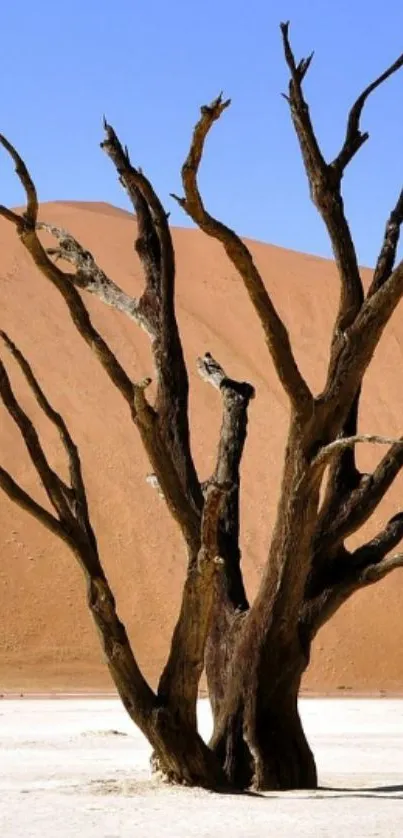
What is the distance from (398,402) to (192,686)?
1284 inches

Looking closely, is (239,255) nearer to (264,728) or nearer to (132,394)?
(132,394)

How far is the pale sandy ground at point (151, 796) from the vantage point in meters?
9.25

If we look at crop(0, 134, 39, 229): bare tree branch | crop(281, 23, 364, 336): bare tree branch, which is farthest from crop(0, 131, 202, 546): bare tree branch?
crop(281, 23, 364, 336): bare tree branch

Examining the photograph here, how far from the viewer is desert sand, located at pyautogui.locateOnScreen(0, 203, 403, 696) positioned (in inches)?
1319

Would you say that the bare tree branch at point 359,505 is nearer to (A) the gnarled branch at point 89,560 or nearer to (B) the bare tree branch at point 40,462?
(A) the gnarled branch at point 89,560

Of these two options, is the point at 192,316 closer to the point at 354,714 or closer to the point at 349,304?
the point at 354,714

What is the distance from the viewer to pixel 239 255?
10.8 metres

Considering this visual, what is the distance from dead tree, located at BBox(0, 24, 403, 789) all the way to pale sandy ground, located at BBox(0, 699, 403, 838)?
559 millimetres

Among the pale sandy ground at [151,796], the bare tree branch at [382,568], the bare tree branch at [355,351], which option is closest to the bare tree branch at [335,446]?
the bare tree branch at [355,351]

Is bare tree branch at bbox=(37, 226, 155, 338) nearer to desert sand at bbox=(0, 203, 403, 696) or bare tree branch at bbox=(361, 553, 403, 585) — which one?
bare tree branch at bbox=(361, 553, 403, 585)

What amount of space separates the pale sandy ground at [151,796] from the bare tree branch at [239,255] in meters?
2.66

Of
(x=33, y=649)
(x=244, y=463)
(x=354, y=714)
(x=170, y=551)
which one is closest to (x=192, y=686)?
(x=354, y=714)

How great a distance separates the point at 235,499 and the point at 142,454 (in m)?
27.0

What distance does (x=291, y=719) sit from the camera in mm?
11703
